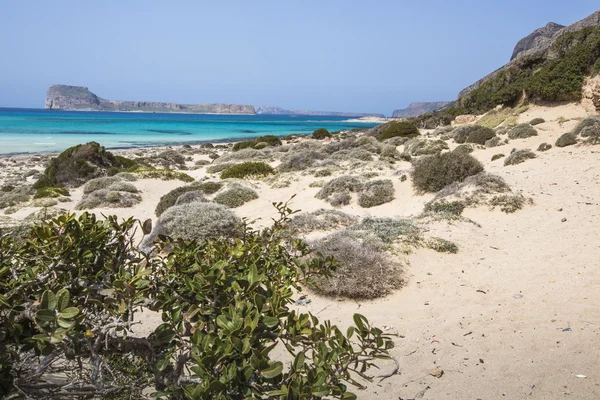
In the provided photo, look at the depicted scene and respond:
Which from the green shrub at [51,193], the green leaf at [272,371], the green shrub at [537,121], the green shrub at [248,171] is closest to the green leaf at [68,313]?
the green leaf at [272,371]

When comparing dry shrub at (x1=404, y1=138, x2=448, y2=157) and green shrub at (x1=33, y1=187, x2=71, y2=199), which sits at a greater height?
dry shrub at (x1=404, y1=138, x2=448, y2=157)

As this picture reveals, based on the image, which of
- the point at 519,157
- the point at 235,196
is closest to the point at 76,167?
the point at 235,196

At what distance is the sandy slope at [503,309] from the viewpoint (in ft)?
12.5

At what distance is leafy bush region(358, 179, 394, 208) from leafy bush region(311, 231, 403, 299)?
5.62m

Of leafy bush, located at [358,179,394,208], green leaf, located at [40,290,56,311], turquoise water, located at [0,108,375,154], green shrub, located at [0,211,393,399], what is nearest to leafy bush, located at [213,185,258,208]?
leafy bush, located at [358,179,394,208]

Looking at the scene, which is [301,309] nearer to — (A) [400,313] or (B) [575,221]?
(A) [400,313]

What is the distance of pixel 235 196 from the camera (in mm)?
13305

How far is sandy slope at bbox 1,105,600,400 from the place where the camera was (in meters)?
3.82

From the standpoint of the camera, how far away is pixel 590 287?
5633 millimetres

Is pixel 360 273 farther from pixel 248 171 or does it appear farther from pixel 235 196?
pixel 248 171

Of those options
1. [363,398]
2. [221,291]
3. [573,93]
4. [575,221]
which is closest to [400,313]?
[363,398]

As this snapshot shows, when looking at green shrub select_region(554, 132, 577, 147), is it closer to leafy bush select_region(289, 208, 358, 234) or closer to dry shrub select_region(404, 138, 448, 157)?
dry shrub select_region(404, 138, 448, 157)

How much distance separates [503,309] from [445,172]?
753 cm

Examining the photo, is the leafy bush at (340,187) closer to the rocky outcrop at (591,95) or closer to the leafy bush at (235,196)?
the leafy bush at (235,196)
